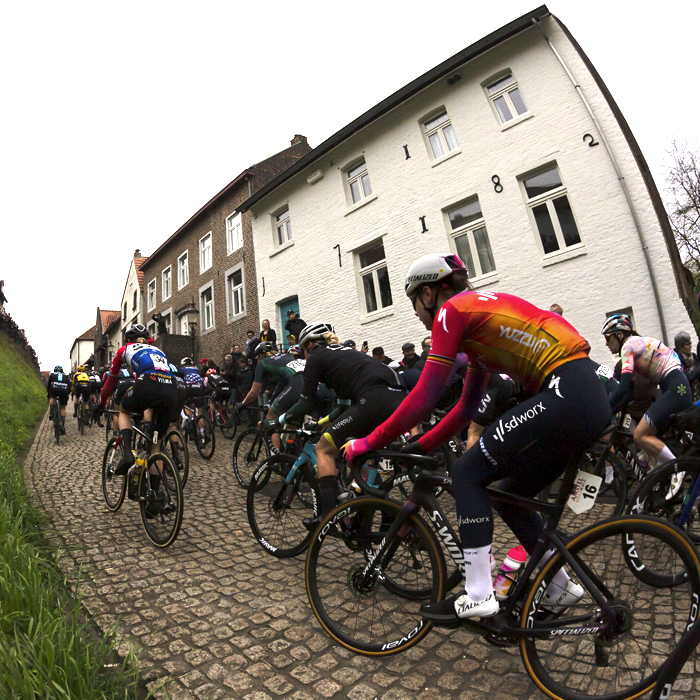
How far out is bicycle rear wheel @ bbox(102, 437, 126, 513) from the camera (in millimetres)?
5340

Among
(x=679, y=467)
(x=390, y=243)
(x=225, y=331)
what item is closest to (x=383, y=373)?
(x=679, y=467)

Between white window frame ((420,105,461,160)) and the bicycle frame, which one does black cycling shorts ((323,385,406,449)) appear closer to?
the bicycle frame

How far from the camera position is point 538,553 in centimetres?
216

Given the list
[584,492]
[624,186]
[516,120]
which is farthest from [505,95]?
[584,492]

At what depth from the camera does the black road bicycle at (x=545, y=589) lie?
1931mm

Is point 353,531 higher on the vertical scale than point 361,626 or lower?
higher

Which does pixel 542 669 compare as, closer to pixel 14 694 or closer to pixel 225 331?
pixel 14 694

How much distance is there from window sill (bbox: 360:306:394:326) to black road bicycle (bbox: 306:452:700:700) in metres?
11.7

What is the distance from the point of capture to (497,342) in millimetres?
2250

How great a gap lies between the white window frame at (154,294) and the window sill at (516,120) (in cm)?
2388

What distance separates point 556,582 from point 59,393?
42.8ft

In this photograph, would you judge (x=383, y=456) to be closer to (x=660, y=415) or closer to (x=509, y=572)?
(x=509, y=572)

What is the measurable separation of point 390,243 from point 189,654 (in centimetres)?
1282

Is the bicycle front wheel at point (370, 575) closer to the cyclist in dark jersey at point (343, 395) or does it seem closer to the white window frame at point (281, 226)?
the cyclist in dark jersey at point (343, 395)
